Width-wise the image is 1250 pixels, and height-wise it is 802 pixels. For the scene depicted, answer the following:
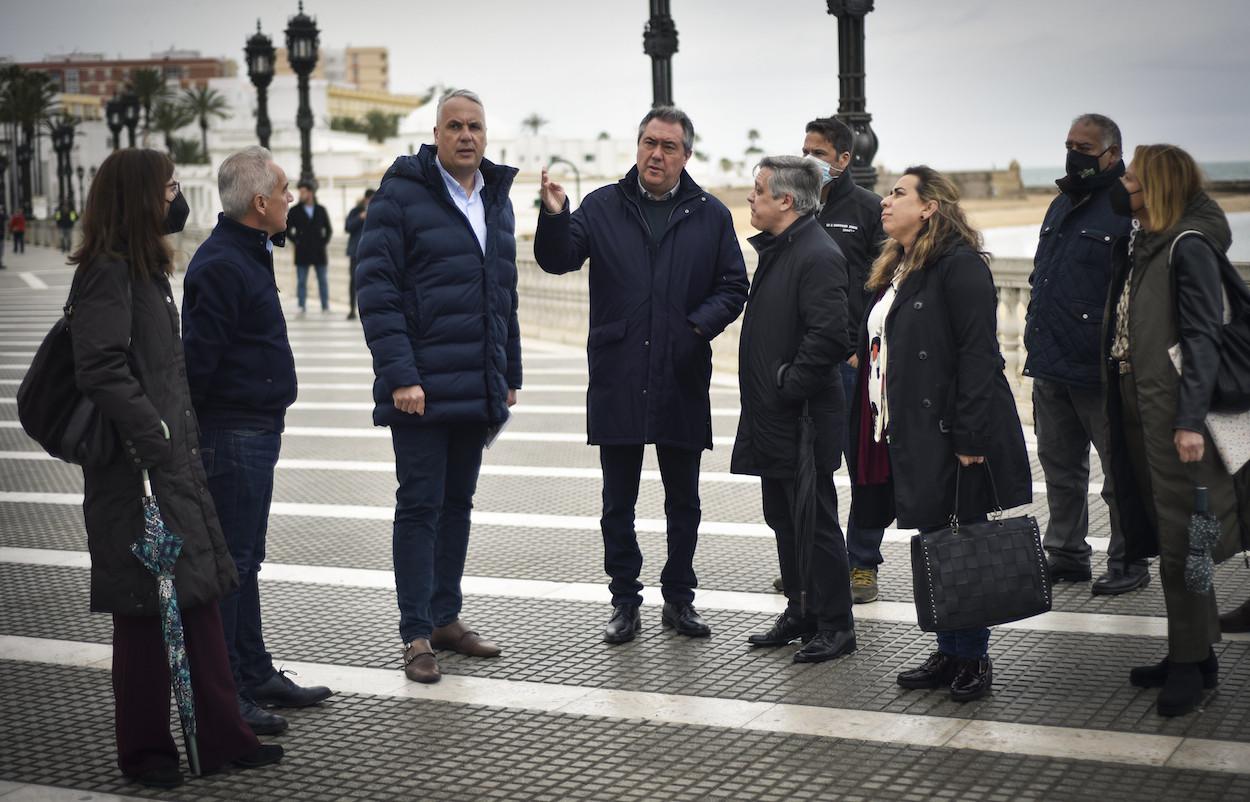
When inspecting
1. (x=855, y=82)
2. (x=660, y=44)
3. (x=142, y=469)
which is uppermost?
(x=660, y=44)

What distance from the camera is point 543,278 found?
20938 millimetres

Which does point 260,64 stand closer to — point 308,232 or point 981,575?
point 308,232

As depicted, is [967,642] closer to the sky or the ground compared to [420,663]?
closer to the sky

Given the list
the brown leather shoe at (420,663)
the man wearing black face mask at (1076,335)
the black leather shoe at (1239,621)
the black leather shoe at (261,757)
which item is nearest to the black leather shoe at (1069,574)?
the man wearing black face mask at (1076,335)

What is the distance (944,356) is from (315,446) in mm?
7386

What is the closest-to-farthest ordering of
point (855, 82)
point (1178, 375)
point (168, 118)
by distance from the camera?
point (1178, 375), point (855, 82), point (168, 118)

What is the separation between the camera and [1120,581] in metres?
7.09

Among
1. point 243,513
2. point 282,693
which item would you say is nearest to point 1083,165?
point 243,513

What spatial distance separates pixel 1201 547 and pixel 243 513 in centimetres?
333

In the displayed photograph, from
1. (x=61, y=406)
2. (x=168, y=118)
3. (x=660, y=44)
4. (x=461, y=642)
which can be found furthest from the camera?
(x=168, y=118)

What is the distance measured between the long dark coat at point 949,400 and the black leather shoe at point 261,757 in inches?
93.7

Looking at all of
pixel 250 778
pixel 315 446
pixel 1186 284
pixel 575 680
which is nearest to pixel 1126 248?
pixel 1186 284

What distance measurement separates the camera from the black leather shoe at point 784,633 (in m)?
6.34

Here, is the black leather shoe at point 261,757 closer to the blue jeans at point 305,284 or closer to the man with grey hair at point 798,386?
the man with grey hair at point 798,386
